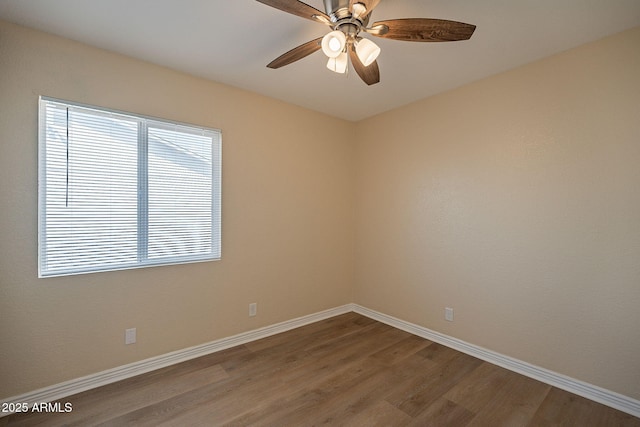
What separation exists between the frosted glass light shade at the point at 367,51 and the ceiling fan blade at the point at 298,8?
21 cm

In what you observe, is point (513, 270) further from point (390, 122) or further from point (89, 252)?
point (89, 252)

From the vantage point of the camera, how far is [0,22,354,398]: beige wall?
187 centimetres

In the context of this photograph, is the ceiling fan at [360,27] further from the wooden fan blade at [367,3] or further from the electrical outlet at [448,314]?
the electrical outlet at [448,314]

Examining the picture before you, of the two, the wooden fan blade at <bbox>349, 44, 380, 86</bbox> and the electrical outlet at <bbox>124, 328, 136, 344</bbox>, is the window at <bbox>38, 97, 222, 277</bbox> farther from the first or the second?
the wooden fan blade at <bbox>349, 44, 380, 86</bbox>

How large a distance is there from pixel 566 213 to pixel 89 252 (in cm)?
357

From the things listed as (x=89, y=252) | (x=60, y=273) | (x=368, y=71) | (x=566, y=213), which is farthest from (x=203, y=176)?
(x=566, y=213)

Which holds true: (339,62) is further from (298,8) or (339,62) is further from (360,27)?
(298,8)

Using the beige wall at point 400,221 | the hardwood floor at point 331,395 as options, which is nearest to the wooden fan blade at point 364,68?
the beige wall at point 400,221

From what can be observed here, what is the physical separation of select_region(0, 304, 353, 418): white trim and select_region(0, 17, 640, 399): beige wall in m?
0.05

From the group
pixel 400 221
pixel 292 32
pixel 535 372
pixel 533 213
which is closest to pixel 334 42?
pixel 292 32

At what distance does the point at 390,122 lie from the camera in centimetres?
337

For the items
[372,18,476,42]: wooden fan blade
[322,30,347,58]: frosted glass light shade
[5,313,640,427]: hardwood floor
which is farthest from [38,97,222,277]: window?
[372,18,476,42]: wooden fan blade

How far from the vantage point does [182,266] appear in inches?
98.3

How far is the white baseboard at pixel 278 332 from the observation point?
193 centimetres
